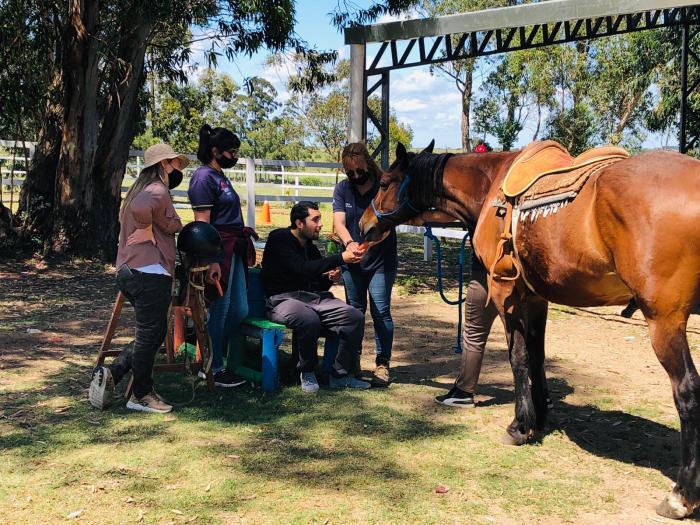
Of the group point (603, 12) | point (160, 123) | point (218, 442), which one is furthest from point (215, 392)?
point (160, 123)

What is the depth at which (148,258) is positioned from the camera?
4512mm

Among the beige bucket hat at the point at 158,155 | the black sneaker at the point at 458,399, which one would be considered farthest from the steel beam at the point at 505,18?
the beige bucket hat at the point at 158,155

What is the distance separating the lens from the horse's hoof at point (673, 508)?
11.1ft

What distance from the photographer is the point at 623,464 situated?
412 cm

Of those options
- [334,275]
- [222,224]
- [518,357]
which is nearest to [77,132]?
[222,224]

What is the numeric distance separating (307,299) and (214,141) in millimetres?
1351

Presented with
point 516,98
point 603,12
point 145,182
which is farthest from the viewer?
point 516,98

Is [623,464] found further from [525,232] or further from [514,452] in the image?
[525,232]

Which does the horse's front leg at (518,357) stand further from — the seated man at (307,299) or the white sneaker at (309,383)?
the white sneaker at (309,383)

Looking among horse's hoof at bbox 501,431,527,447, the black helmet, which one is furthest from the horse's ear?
horse's hoof at bbox 501,431,527,447

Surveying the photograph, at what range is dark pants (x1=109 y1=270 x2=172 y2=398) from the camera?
4.52 metres

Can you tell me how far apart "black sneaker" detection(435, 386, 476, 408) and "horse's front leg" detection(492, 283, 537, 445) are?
0.66 metres

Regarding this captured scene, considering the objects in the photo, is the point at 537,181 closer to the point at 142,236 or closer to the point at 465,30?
the point at 142,236

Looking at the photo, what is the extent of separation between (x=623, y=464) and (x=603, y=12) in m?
6.36
